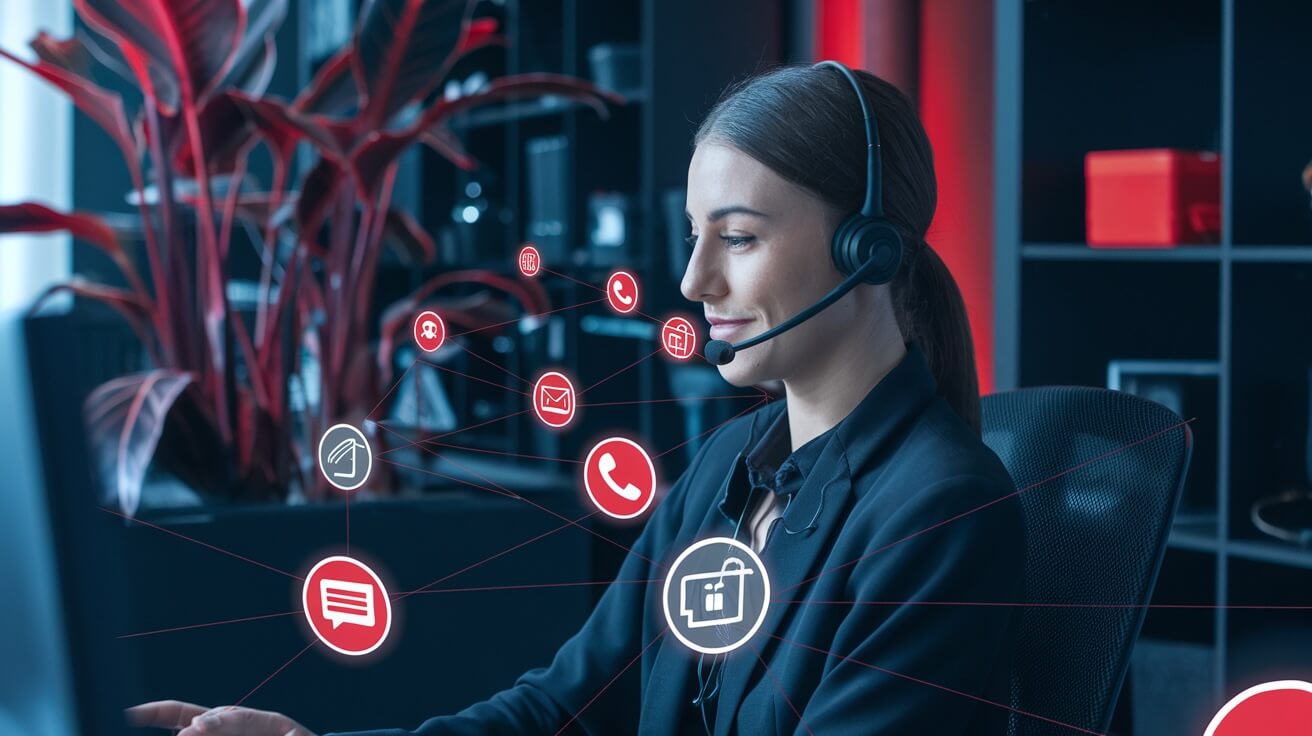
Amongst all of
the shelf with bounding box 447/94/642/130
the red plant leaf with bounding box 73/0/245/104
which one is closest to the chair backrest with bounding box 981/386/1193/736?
the red plant leaf with bounding box 73/0/245/104

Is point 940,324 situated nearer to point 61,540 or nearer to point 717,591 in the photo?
point 717,591

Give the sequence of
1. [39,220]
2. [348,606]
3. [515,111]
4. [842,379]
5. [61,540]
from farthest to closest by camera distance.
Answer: [515,111] → [39,220] → [842,379] → [348,606] → [61,540]

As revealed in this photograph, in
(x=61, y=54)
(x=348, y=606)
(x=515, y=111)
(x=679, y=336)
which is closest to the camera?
(x=348, y=606)

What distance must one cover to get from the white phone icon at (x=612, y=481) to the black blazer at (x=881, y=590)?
10 cm

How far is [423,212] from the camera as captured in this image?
11.7ft

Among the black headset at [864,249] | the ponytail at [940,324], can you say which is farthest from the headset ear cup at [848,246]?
the ponytail at [940,324]

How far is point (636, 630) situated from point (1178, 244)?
1045 mm

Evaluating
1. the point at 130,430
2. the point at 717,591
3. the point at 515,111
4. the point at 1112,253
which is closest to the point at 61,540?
the point at 717,591

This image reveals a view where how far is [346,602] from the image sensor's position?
0.81 meters

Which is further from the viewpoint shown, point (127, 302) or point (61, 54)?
point (61, 54)

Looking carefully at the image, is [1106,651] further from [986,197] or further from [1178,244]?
[986,197]

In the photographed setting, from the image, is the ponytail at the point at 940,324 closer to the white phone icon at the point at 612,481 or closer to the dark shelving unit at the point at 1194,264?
the white phone icon at the point at 612,481

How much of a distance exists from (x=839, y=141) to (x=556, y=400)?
287mm

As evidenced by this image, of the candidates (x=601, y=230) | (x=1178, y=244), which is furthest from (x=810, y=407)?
(x=601, y=230)
